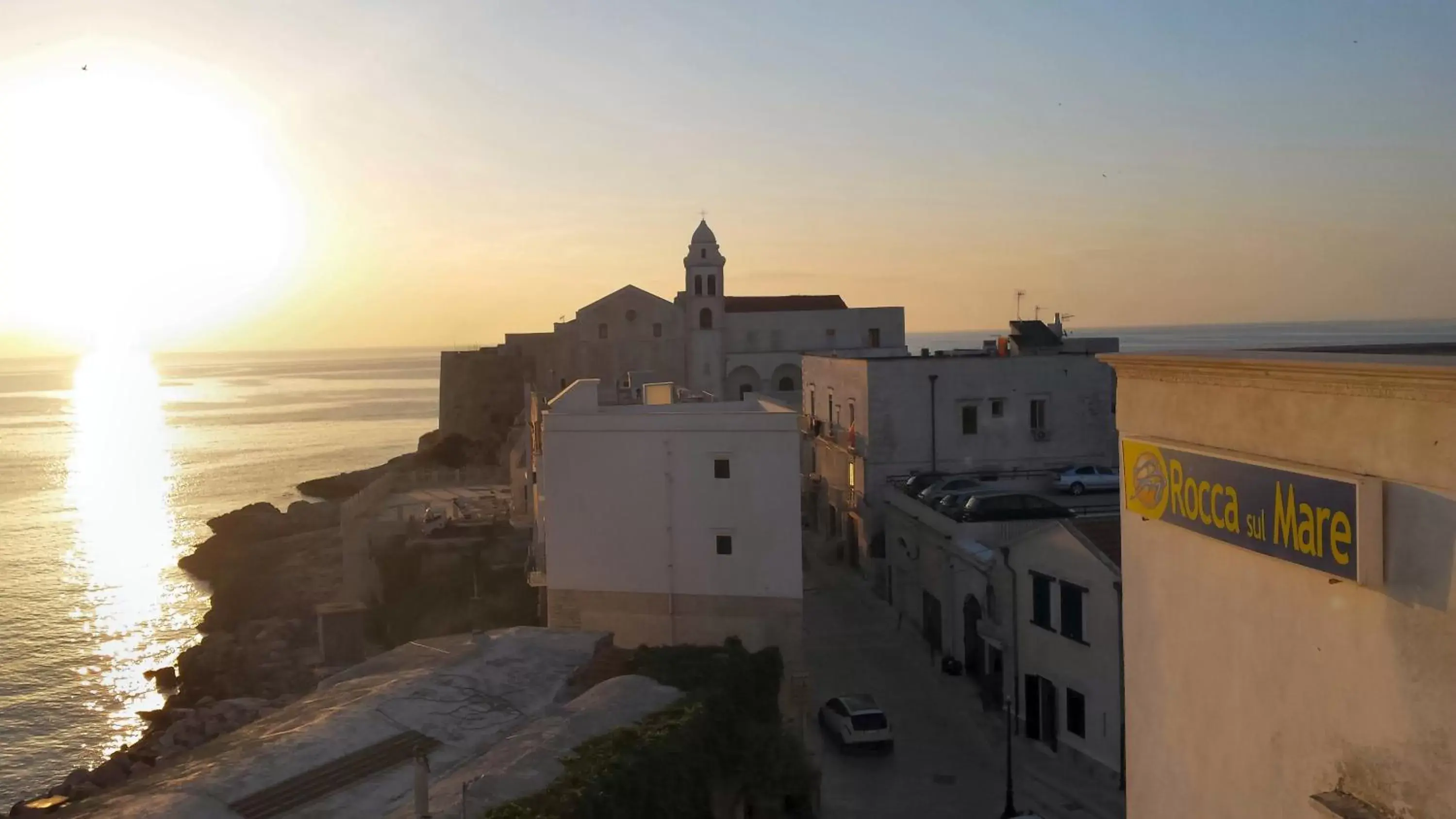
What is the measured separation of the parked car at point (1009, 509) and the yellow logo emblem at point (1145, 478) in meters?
13.6

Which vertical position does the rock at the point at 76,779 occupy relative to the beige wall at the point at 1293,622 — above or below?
below

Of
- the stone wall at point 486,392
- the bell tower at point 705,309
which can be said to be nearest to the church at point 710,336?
the bell tower at point 705,309

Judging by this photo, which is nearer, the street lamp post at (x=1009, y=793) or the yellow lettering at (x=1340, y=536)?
the yellow lettering at (x=1340, y=536)

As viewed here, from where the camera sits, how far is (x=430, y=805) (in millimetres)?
10484

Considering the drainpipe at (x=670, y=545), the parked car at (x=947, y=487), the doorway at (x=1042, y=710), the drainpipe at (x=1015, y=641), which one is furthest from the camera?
the parked car at (x=947, y=487)

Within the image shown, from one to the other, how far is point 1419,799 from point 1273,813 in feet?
4.27

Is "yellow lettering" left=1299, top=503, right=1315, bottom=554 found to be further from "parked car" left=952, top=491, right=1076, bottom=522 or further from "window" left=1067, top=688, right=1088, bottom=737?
"parked car" left=952, top=491, right=1076, bottom=522

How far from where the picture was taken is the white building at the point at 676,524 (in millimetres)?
18391

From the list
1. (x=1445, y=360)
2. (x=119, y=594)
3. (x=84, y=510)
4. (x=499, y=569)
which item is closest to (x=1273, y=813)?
(x=1445, y=360)

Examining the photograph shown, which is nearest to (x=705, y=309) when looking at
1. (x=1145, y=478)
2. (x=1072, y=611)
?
(x=1072, y=611)

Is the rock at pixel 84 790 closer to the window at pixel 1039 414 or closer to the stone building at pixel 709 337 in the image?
the window at pixel 1039 414

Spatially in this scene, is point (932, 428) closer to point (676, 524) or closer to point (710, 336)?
point (676, 524)

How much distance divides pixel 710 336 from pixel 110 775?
106ft

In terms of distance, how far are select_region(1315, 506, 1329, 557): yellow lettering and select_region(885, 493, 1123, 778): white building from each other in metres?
8.42
